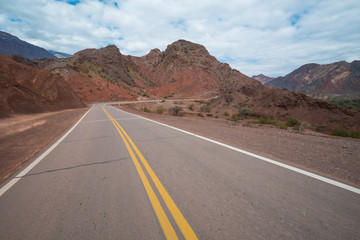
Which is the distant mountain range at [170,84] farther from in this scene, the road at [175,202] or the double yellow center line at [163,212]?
the double yellow center line at [163,212]

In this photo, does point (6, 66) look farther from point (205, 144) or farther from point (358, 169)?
point (358, 169)

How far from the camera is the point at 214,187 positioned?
3.11 metres


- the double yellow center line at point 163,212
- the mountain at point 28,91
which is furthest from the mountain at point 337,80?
the double yellow center line at point 163,212

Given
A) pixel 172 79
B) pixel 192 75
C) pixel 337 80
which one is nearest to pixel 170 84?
pixel 172 79

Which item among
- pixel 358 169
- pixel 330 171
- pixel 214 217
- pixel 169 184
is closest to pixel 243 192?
pixel 214 217

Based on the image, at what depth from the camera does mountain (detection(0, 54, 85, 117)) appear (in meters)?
17.8


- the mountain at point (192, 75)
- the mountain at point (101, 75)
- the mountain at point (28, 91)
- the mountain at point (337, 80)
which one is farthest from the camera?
the mountain at point (337, 80)

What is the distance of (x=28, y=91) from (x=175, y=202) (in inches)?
1148

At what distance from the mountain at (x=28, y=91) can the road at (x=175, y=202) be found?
57.3ft

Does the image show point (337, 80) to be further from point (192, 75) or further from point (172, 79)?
point (172, 79)

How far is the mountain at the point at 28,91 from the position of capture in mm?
17802

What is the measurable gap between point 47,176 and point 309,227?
16.5 feet

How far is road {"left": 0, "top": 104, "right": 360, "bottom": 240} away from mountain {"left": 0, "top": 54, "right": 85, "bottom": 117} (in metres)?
17.5

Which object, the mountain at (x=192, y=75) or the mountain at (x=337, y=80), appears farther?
the mountain at (x=337, y=80)
